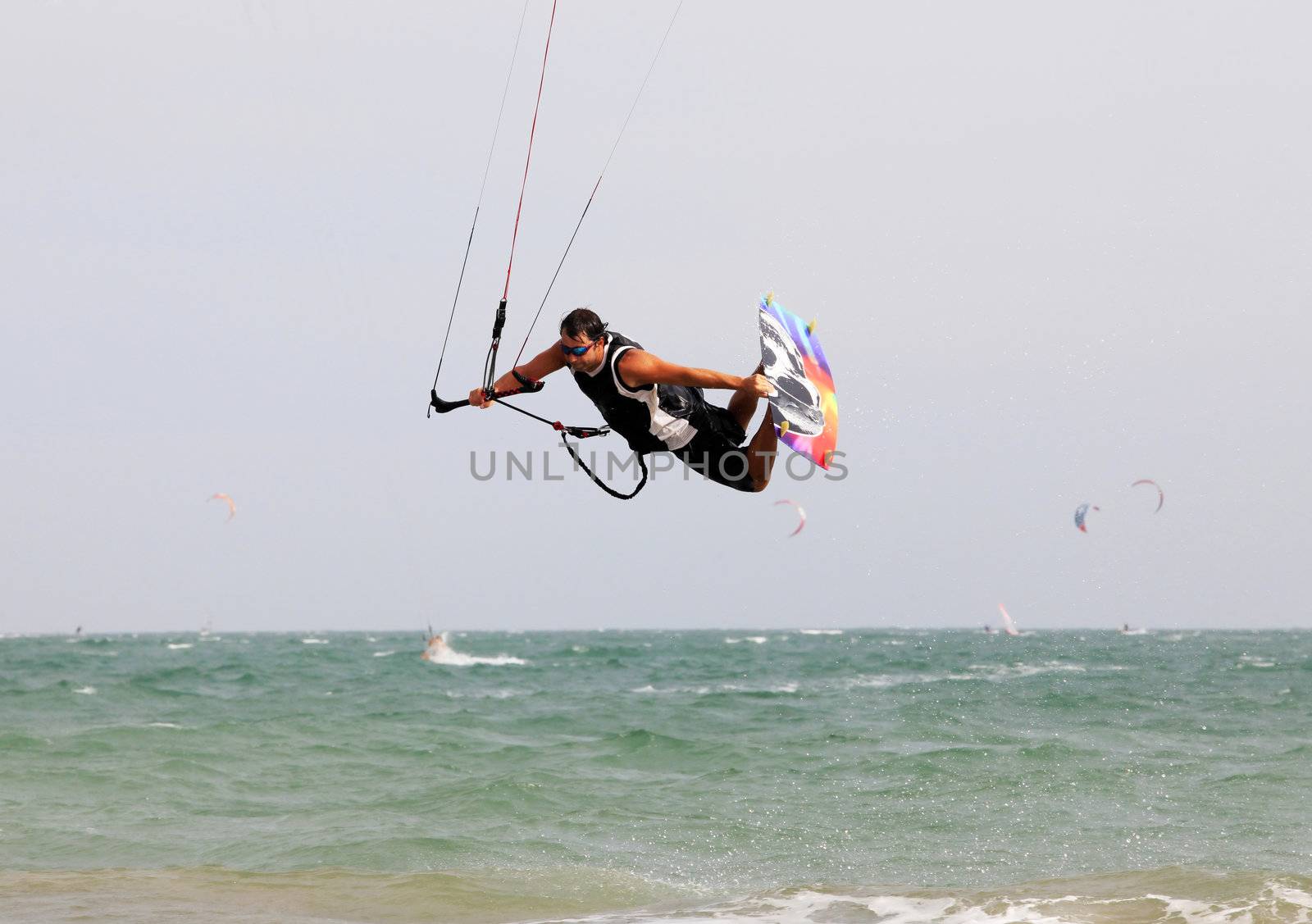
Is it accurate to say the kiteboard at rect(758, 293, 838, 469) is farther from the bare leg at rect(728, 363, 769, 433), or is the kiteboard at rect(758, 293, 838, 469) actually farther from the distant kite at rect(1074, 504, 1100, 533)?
the distant kite at rect(1074, 504, 1100, 533)

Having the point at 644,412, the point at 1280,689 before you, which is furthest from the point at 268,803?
the point at 1280,689

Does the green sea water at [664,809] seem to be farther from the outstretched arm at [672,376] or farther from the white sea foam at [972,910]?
the outstretched arm at [672,376]

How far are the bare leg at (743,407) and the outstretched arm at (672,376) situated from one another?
55 centimetres

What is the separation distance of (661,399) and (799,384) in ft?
2.21

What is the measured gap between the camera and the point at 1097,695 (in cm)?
1973

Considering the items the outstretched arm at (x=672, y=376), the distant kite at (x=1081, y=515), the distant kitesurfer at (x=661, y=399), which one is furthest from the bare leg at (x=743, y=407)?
the distant kite at (x=1081, y=515)

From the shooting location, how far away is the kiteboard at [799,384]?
5.54 meters

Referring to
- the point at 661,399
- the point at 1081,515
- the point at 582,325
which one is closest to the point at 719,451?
the point at 661,399

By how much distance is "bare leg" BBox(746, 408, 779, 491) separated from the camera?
5.75 meters

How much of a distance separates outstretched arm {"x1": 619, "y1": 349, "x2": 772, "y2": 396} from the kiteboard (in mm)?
191

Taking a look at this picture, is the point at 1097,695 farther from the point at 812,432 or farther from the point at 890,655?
the point at 890,655

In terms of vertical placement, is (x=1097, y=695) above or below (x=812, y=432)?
below

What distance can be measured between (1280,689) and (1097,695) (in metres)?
4.89

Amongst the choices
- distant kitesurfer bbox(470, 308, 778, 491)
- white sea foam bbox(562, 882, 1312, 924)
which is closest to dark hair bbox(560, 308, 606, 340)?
distant kitesurfer bbox(470, 308, 778, 491)
